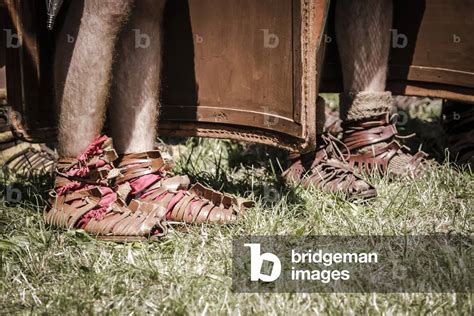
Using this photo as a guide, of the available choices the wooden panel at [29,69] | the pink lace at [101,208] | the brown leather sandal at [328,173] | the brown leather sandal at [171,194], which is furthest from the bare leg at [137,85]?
the brown leather sandal at [328,173]

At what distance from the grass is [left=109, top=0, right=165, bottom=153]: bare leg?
0.35 m

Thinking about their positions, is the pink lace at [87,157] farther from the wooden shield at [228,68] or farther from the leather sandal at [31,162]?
the leather sandal at [31,162]

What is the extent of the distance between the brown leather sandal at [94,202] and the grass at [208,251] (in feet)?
0.13

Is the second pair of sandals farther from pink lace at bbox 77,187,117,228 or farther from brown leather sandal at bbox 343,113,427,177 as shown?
brown leather sandal at bbox 343,113,427,177

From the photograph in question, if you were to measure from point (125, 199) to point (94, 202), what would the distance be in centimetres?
12

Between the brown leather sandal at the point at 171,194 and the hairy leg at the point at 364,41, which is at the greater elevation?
the hairy leg at the point at 364,41

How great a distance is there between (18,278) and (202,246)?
0.48 meters

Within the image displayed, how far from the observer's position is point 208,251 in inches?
72.9

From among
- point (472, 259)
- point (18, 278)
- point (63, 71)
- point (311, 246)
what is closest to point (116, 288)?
point (18, 278)

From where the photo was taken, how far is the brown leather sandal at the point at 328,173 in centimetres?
230

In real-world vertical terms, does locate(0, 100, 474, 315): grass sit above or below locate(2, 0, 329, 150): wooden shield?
below

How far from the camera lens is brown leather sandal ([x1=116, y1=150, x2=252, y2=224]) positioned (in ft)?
6.73

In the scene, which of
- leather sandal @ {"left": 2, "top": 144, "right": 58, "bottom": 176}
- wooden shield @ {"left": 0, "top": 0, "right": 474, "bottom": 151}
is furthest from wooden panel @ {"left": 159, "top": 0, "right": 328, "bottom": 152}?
leather sandal @ {"left": 2, "top": 144, "right": 58, "bottom": 176}

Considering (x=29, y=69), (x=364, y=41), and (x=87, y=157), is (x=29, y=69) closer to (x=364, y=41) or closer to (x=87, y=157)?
(x=87, y=157)
